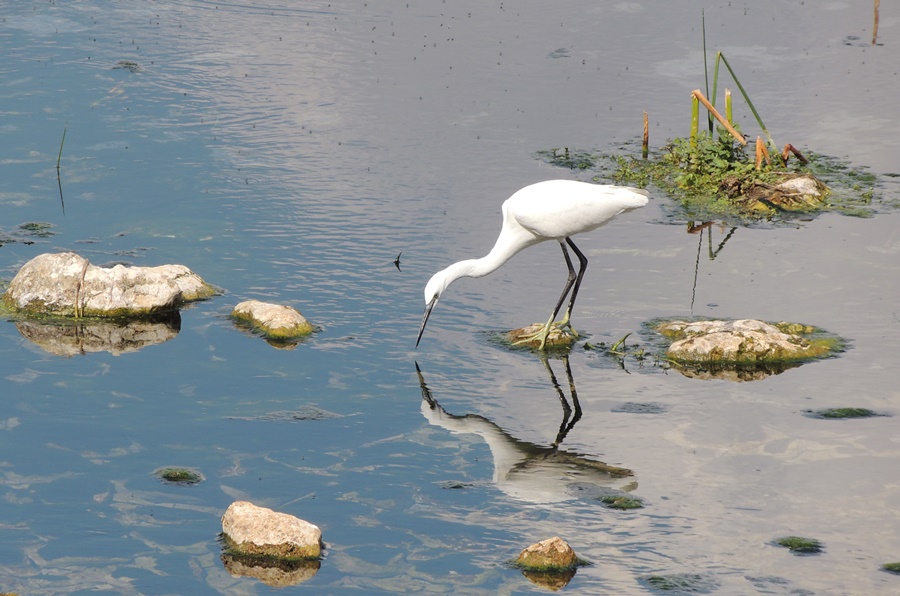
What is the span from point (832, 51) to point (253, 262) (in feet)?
51.7

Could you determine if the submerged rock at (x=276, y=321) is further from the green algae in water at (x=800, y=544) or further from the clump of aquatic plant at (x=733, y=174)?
the clump of aquatic plant at (x=733, y=174)

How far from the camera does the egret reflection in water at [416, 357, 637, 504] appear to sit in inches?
469

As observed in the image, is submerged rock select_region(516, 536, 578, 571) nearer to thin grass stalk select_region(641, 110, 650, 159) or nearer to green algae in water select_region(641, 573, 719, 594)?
green algae in water select_region(641, 573, 719, 594)

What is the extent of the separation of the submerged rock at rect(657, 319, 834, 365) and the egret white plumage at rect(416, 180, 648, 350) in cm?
144

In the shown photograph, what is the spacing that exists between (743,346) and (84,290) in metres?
7.55

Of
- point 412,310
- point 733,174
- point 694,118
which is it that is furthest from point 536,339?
point 694,118

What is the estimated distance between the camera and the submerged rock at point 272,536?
10.6 m

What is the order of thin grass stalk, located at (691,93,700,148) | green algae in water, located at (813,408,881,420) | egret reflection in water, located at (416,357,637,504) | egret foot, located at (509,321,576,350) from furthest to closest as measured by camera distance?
thin grass stalk, located at (691,93,700,148)
egret foot, located at (509,321,576,350)
green algae in water, located at (813,408,881,420)
egret reflection in water, located at (416,357,637,504)

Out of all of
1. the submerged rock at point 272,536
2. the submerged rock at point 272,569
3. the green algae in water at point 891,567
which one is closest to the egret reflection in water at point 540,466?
the submerged rock at point 272,536

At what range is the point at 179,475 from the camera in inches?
475

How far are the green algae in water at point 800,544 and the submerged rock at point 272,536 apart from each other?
378 centimetres

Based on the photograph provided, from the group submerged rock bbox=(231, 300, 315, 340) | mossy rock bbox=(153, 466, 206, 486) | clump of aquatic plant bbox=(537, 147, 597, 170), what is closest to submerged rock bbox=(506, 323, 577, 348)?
submerged rock bbox=(231, 300, 315, 340)

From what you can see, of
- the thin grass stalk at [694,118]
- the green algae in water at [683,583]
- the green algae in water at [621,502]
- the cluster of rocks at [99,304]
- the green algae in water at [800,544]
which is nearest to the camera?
the green algae in water at [683,583]

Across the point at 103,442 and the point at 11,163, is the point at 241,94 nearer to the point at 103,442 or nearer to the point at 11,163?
the point at 11,163
